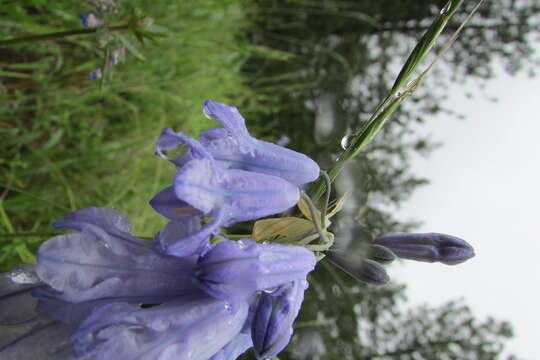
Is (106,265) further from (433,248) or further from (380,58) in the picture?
(380,58)

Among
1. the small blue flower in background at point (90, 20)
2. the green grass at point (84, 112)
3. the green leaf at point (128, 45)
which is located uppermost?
the small blue flower in background at point (90, 20)

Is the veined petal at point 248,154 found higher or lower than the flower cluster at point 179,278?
higher

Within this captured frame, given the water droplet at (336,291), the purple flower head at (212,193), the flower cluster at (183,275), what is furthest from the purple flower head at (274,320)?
the water droplet at (336,291)

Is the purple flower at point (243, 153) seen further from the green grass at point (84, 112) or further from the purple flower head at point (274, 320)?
the green grass at point (84, 112)

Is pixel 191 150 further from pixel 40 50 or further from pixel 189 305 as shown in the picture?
pixel 40 50

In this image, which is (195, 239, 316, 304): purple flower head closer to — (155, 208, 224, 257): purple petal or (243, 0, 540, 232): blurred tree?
(155, 208, 224, 257): purple petal

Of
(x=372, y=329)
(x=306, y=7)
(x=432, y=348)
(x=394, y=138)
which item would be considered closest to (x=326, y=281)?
(x=372, y=329)

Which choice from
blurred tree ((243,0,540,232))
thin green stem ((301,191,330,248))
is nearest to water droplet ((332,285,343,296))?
blurred tree ((243,0,540,232))
